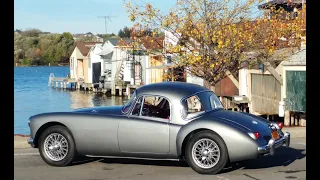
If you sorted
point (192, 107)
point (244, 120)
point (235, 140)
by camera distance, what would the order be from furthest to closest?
point (192, 107) < point (244, 120) < point (235, 140)

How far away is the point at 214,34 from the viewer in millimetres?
16812

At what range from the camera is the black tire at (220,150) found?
351 inches

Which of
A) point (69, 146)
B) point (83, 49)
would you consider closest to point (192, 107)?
point (69, 146)

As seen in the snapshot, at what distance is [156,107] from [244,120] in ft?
5.22

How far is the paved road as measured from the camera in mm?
8906

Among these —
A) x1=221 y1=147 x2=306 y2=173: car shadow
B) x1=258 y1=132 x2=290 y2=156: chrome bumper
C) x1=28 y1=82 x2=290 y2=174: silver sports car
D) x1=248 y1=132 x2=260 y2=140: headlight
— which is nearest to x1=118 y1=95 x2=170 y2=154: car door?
x1=28 y1=82 x2=290 y2=174: silver sports car

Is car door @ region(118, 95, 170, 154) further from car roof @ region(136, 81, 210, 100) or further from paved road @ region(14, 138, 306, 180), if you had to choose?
paved road @ region(14, 138, 306, 180)

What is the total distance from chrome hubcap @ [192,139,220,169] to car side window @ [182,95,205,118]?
1.93 ft

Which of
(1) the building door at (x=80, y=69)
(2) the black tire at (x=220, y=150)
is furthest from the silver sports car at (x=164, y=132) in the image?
(1) the building door at (x=80, y=69)

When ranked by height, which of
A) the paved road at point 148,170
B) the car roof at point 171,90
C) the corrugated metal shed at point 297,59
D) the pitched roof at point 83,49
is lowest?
the paved road at point 148,170

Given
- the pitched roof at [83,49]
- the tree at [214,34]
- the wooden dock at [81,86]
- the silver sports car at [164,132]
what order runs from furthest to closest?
the pitched roof at [83,49], the wooden dock at [81,86], the tree at [214,34], the silver sports car at [164,132]

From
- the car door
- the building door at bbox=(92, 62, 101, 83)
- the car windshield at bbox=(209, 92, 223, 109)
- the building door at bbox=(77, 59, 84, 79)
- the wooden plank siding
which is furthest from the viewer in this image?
the building door at bbox=(77, 59, 84, 79)

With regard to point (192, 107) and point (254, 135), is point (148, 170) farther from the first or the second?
point (254, 135)

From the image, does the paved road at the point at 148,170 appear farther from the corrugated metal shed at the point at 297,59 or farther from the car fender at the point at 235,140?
the corrugated metal shed at the point at 297,59
